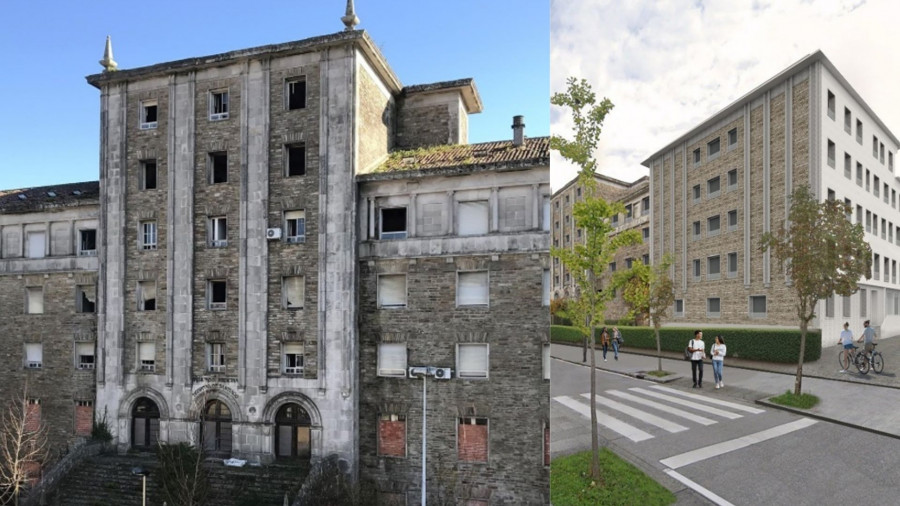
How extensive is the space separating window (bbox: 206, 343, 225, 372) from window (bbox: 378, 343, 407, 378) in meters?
3.72

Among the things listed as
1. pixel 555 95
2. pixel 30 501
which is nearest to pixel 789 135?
pixel 555 95

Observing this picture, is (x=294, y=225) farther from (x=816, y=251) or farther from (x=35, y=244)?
(x=816, y=251)

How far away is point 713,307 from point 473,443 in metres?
10.4

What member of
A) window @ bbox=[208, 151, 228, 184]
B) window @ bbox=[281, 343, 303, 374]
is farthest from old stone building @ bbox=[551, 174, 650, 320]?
window @ bbox=[208, 151, 228, 184]

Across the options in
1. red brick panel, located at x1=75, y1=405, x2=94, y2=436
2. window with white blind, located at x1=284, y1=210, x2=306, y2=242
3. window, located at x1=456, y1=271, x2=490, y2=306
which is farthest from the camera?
red brick panel, located at x1=75, y1=405, x2=94, y2=436

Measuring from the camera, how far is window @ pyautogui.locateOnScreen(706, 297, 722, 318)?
1.48 m

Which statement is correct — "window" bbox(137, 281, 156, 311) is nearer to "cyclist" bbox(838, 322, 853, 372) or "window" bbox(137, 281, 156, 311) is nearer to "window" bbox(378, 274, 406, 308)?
"window" bbox(378, 274, 406, 308)

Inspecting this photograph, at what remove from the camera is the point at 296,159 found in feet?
40.7

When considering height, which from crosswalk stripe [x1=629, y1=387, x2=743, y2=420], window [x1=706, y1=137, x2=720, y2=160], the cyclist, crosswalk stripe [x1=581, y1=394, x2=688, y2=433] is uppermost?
window [x1=706, y1=137, x2=720, y2=160]

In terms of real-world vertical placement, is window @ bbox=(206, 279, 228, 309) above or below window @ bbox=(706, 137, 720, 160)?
below

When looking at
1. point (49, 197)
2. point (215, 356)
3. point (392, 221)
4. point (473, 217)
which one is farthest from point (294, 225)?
point (49, 197)

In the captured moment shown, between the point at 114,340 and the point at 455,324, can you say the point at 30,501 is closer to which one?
the point at 114,340

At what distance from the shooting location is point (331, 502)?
1045cm

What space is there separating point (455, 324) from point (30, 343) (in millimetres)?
11925
